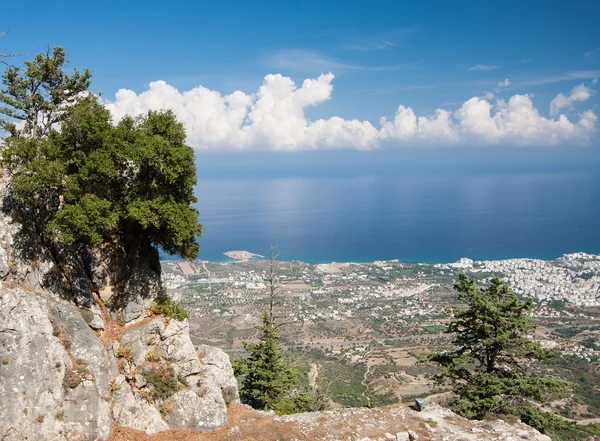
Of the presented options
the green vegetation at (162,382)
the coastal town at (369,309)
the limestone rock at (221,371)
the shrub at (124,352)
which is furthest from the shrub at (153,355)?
the coastal town at (369,309)

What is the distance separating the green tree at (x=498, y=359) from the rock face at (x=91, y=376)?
9.35 metres

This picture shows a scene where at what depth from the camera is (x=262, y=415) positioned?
43.9ft

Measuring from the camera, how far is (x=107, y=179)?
45.0 ft

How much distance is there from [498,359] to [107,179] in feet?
56.1

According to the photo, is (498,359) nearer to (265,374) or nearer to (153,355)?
(265,374)

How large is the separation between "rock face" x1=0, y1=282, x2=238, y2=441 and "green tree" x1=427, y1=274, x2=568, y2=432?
368 inches

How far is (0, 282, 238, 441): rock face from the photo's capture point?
982 centimetres

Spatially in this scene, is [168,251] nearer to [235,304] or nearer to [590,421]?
[590,421]

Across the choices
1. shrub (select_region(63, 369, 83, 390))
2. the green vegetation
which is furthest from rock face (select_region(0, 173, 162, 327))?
the green vegetation

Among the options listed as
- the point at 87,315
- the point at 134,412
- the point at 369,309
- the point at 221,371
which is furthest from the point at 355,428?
the point at 369,309

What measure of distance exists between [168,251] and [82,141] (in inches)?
196

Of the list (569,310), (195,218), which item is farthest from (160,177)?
(569,310)

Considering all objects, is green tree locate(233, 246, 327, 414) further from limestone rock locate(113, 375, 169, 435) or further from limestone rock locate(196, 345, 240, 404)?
limestone rock locate(113, 375, 169, 435)

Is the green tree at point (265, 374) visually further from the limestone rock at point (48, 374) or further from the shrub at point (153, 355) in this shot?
the limestone rock at point (48, 374)
